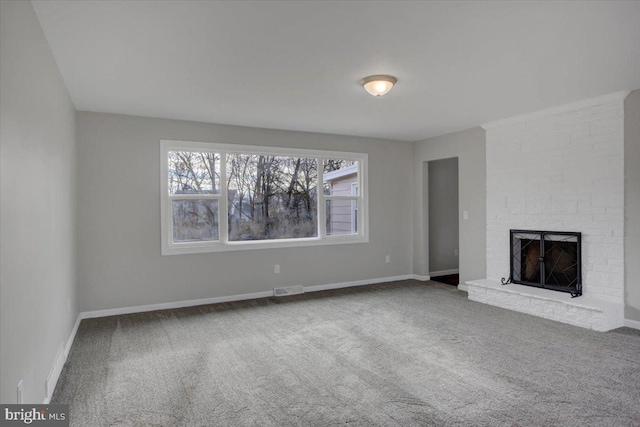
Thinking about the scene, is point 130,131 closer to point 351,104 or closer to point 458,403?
point 351,104

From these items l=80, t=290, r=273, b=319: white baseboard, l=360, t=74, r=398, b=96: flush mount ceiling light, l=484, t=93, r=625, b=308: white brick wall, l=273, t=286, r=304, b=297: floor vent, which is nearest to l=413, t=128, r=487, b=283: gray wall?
l=484, t=93, r=625, b=308: white brick wall

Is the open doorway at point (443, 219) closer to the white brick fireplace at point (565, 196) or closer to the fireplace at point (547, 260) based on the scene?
the white brick fireplace at point (565, 196)

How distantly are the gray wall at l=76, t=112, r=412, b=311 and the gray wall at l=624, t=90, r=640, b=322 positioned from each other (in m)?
3.66

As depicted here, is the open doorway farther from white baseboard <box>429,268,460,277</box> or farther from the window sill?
the window sill

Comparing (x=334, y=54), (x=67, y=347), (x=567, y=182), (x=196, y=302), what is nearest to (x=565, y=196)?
(x=567, y=182)

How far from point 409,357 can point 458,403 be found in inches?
29.8

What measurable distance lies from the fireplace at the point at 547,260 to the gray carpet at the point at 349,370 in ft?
1.96

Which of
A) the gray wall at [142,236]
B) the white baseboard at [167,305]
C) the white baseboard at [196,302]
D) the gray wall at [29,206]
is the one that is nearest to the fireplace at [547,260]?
the white baseboard at [196,302]

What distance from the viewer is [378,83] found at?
3350mm

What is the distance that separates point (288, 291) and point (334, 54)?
3500 mm

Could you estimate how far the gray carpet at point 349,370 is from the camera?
230 cm

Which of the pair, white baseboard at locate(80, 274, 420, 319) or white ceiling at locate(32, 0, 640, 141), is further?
white baseboard at locate(80, 274, 420, 319)

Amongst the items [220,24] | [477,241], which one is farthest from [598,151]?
[220,24]

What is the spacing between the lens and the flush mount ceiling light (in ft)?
10.9
